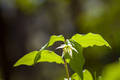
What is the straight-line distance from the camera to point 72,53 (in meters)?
0.38

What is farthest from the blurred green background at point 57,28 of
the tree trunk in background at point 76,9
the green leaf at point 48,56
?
the green leaf at point 48,56

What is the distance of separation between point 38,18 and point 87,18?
5036mm

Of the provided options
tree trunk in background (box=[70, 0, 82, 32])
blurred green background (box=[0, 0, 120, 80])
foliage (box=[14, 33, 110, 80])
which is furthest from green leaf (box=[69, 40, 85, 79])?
tree trunk in background (box=[70, 0, 82, 32])

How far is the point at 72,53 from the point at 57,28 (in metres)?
5.82

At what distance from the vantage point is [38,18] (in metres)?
8.13

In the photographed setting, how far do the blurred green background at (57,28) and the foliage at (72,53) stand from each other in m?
0.60

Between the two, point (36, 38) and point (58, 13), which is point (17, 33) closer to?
point (36, 38)

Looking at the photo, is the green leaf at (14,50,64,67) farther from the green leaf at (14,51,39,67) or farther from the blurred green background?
the blurred green background

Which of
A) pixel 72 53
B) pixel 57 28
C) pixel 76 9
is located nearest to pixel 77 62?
pixel 72 53

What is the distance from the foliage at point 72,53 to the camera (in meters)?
0.37

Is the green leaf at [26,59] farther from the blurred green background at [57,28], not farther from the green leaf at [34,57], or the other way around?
the blurred green background at [57,28]

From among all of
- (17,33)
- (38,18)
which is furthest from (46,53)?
(38,18)

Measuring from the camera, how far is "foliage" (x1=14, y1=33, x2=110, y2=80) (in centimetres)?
37

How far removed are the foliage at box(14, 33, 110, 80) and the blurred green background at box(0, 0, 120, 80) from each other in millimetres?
597
